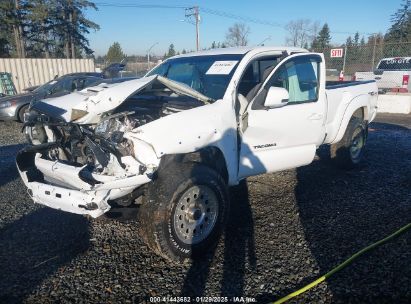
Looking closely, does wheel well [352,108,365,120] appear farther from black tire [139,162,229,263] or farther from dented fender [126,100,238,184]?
black tire [139,162,229,263]

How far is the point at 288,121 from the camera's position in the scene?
437 centimetres

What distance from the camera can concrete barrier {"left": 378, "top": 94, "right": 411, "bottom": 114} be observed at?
12625 mm

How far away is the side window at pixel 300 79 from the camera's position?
4.52m

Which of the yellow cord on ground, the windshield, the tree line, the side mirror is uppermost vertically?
the tree line

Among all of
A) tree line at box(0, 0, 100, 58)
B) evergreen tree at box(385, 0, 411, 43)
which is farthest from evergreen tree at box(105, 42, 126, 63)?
evergreen tree at box(385, 0, 411, 43)

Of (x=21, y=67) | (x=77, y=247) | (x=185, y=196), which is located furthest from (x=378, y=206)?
(x=21, y=67)

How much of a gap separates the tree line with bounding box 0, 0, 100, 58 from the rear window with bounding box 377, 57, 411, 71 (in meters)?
29.0

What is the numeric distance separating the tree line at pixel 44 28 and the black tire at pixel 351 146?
3327 centimetres

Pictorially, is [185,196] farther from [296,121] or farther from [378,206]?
[378,206]

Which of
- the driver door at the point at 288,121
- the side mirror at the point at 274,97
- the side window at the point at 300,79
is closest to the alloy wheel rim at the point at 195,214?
the driver door at the point at 288,121

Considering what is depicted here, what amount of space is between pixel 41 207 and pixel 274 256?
3.19 meters

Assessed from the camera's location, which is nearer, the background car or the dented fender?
the dented fender

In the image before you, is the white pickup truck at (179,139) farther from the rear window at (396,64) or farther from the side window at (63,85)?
the rear window at (396,64)

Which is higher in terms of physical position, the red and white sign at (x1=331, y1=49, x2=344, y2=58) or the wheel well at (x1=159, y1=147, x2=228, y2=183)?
the red and white sign at (x1=331, y1=49, x2=344, y2=58)
